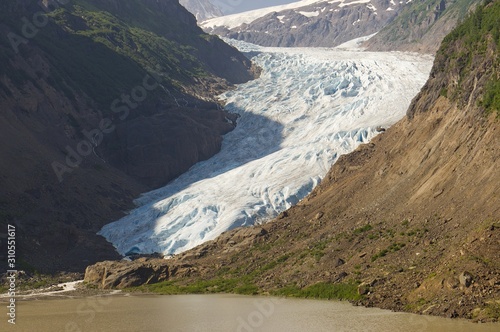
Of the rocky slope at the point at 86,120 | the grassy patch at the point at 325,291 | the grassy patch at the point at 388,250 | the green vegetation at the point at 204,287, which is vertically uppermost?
the rocky slope at the point at 86,120

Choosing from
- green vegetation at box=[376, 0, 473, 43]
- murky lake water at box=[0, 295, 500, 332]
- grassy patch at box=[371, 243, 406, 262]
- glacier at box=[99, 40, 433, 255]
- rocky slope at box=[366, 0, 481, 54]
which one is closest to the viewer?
murky lake water at box=[0, 295, 500, 332]

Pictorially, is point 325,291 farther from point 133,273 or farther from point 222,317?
point 133,273

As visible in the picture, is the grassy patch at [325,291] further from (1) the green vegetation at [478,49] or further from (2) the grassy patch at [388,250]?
(1) the green vegetation at [478,49]

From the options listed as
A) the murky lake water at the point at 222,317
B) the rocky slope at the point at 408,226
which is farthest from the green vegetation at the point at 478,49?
the murky lake water at the point at 222,317

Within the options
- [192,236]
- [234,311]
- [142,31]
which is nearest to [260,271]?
[234,311]

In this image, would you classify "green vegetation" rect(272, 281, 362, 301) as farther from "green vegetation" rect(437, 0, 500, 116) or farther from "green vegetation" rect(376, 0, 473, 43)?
"green vegetation" rect(376, 0, 473, 43)

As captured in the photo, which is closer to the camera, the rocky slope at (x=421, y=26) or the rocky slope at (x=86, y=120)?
the rocky slope at (x=86, y=120)

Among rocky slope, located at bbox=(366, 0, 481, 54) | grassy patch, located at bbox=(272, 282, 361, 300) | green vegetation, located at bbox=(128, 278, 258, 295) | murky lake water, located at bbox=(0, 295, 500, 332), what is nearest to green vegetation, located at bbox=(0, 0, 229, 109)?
rocky slope, located at bbox=(366, 0, 481, 54)
